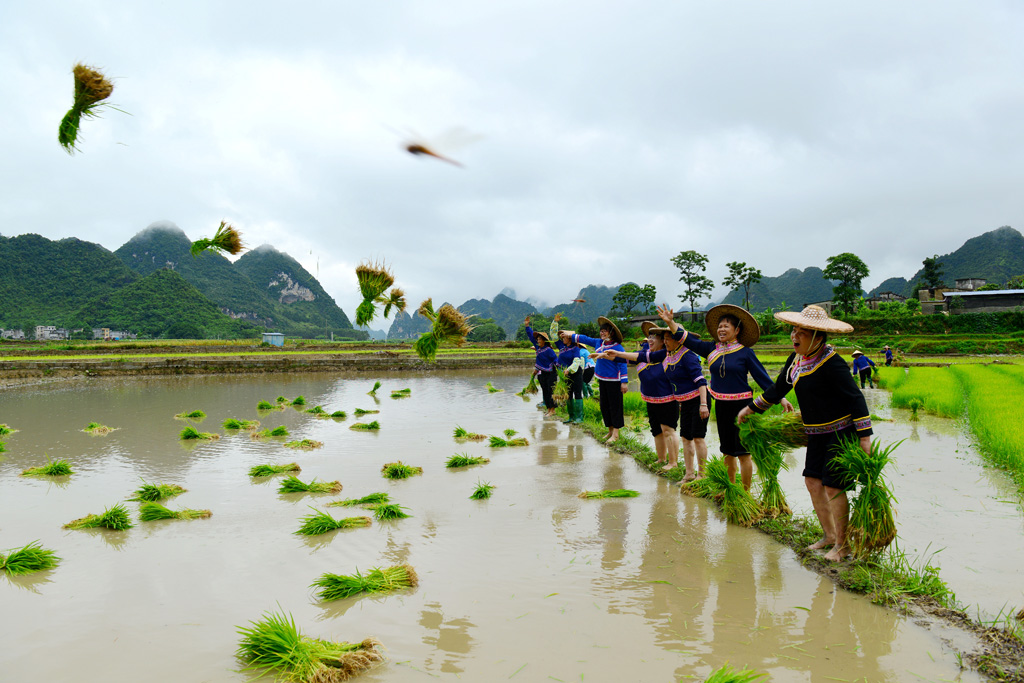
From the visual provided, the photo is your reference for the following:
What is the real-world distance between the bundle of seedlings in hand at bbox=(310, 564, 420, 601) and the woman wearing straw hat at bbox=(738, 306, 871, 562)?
2926 millimetres

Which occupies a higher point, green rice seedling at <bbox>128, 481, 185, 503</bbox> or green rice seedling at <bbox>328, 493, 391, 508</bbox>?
green rice seedling at <bbox>128, 481, 185, 503</bbox>

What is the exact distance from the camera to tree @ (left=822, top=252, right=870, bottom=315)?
52438 millimetres

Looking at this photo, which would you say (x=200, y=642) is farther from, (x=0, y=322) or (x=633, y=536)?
(x=0, y=322)

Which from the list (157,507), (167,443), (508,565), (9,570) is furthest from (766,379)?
(167,443)

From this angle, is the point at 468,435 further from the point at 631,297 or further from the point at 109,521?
the point at 631,297

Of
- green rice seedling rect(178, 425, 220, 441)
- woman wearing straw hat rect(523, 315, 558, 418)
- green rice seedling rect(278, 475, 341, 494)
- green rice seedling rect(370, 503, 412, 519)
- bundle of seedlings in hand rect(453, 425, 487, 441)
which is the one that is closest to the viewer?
green rice seedling rect(370, 503, 412, 519)

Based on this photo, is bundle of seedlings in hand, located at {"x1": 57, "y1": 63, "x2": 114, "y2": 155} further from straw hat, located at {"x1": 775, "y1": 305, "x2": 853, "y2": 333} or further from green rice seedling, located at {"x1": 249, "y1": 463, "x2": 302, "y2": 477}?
straw hat, located at {"x1": 775, "y1": 305, "x2": 853, "y2": 333}

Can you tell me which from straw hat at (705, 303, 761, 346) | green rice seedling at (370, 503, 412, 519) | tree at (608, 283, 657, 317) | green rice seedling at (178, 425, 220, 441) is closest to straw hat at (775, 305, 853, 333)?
straw hat at (705, 303, 761, 346)

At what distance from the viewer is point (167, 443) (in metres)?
9.01

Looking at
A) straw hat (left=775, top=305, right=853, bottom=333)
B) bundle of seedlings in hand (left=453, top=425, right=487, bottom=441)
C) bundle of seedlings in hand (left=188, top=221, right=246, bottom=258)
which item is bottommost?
bundle of seedlings in hand (left=453, top=425, right=487, bottom=441)

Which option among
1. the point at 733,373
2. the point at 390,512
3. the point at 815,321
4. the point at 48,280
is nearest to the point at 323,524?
the point at 390,512

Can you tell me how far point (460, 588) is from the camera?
3486mm

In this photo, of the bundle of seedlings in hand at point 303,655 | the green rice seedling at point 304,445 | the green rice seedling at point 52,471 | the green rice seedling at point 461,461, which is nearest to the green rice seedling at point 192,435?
the green rice seedling at point 304,445

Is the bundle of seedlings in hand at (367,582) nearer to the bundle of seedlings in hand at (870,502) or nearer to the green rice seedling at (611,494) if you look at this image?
the green rice seedling at (611,494)
